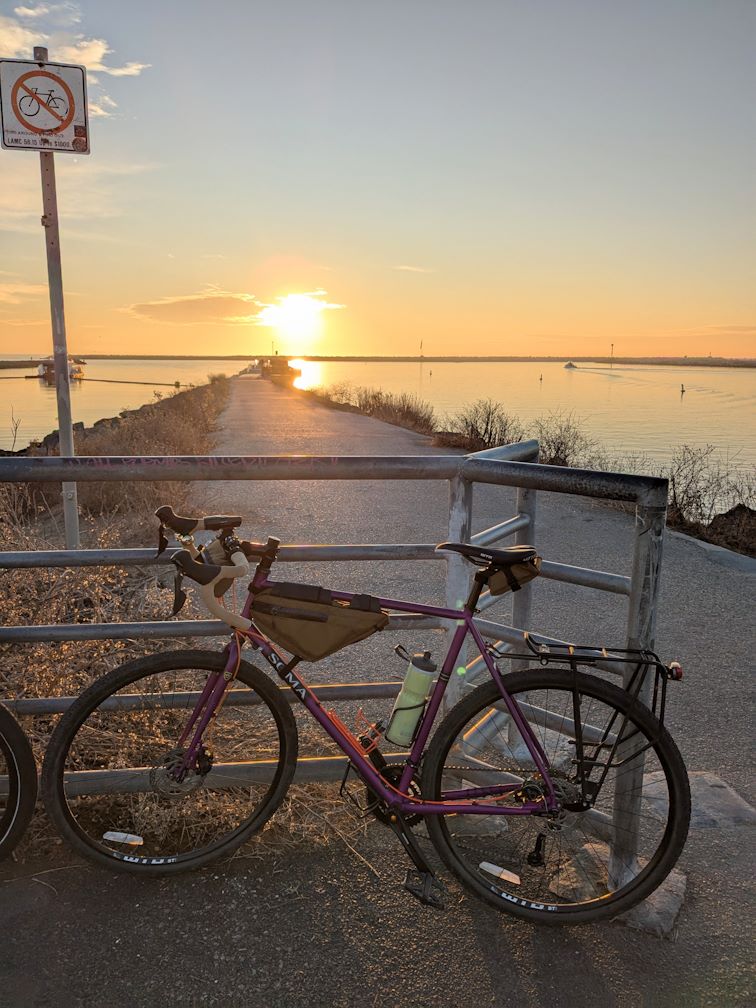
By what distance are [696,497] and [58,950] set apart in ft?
32.1

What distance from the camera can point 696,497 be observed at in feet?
34.1

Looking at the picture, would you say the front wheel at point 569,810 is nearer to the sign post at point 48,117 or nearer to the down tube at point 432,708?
the down tube at point 432,708

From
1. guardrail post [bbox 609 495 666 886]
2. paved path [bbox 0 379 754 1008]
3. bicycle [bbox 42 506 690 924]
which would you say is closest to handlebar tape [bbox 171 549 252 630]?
bicycle [bbox 42 506 690 924]

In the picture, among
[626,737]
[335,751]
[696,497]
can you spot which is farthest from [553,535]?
[626,737]

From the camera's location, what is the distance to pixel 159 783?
107 inches

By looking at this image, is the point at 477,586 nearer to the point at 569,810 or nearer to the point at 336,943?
the point at 569,810

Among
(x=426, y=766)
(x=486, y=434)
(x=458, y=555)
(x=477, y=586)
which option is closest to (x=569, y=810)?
(x=426, y=766)

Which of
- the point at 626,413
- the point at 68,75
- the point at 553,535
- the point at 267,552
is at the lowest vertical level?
the point at 626,413

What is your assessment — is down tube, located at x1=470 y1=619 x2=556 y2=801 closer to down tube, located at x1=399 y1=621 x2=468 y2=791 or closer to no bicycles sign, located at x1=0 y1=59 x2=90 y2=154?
down tube, located at x1=399 y1=621 x2=468 y2=791

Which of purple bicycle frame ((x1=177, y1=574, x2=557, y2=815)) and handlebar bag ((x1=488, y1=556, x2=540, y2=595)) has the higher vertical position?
handlebar bag ((x1=488, y1=556, x2=540, y2=595))

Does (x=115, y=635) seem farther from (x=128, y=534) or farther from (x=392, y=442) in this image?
(x=392, y=442)

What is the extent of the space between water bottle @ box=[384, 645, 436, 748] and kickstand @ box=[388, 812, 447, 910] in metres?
0.27

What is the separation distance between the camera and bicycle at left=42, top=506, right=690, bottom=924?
2469mm

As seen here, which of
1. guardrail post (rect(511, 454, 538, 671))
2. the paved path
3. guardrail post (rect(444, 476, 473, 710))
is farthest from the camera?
guardrail post (rect(511, 454, 538, 671))
